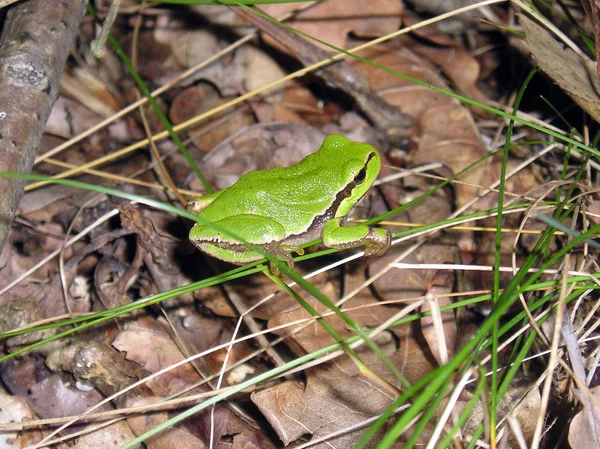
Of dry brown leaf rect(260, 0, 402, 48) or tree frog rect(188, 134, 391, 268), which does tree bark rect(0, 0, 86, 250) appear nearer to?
tree frog rect(188, 134, 391, 268)

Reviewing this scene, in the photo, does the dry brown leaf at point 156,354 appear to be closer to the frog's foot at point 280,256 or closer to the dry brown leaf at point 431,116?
the frog's foot at point 280,256

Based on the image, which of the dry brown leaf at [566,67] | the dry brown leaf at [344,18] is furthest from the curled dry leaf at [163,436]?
the dry brown leaf at [344,18]

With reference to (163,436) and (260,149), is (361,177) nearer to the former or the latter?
(260,149)

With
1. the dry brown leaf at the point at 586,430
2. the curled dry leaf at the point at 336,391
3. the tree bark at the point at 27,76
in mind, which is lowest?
the curled dry leaf at the point at 336,391

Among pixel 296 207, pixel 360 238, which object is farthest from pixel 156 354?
pixel 360 238

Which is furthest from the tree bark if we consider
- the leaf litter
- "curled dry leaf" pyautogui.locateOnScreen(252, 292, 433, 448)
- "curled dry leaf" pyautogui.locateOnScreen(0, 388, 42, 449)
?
"curled dry leaf" pyautogui.locateOnScreen(252, 292, 433, 448)

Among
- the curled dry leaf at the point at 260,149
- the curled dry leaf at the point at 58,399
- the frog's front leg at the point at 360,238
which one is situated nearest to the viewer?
the frog's front leg at the point at 360,238

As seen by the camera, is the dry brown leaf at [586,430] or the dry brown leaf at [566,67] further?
the dry brown leaf at [566,67]

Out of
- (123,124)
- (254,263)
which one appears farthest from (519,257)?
(123,124)
